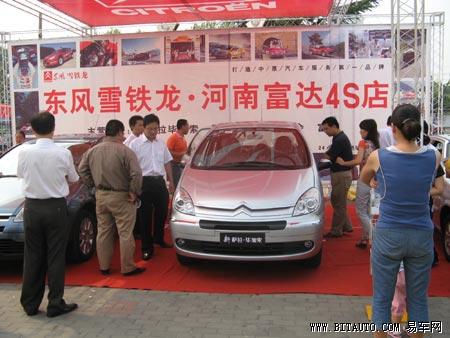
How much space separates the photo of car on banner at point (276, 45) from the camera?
32.9 feet

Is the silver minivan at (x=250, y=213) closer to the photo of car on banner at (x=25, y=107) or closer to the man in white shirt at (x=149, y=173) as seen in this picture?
the man in white shirt at (x=149, y=173)

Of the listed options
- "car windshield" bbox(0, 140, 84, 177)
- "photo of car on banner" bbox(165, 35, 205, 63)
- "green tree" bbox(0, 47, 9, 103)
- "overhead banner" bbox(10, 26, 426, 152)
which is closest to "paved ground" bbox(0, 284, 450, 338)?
"car windshield" bbox(0, 140, 84, 177)

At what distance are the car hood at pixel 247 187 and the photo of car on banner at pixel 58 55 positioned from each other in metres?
6.37

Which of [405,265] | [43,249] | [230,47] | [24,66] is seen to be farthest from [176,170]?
[405,265]

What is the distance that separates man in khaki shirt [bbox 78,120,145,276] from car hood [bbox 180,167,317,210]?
62 cm

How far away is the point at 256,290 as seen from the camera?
4.94 metres

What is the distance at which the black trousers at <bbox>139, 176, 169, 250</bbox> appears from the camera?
6.14 metres

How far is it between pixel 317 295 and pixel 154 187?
2459 millimetres

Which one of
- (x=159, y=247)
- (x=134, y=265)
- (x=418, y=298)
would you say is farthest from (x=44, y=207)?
(x=418, y=298)

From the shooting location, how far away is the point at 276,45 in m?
10.1

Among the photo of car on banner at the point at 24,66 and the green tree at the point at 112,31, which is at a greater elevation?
the green tree at the point at 112,31

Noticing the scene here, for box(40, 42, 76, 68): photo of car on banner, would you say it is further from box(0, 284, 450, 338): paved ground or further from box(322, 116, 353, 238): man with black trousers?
box(0, 284, 450, 338): paved ground

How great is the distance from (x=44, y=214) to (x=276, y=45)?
23.0 feet

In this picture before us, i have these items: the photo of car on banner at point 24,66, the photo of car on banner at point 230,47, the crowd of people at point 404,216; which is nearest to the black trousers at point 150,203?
the crowd of people at point 404,216
